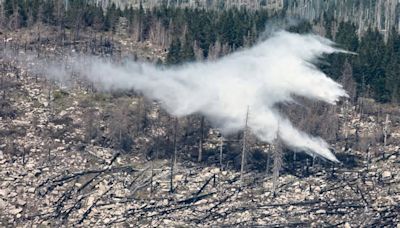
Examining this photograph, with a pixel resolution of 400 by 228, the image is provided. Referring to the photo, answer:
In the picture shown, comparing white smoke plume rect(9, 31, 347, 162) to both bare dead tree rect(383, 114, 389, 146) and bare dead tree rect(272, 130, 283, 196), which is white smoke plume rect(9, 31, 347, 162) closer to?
bare dead tree rect(272, 130, 283, 196)

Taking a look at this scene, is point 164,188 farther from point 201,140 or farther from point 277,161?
point 201,140

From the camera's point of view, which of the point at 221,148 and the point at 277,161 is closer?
the point at 277,161

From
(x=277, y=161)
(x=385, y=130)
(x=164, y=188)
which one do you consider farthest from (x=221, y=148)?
(x=385, y=130)

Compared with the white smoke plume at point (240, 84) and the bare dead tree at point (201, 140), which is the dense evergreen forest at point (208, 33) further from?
the bare dead tree at point (201, 140)

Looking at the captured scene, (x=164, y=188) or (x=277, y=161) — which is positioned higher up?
(x=277, y=161)

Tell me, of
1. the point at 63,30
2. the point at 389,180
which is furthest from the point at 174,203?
the point at 63,30

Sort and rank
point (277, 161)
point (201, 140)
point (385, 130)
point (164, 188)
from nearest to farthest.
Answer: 1. point (164, 188)
2. point (277, 161)
3. point (201, 140)
4. point (385, 130)

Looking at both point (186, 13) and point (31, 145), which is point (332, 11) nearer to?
point (186, 13)
